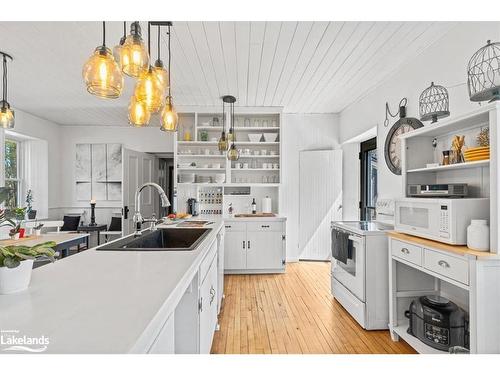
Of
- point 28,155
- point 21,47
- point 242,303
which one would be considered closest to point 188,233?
point 242,303

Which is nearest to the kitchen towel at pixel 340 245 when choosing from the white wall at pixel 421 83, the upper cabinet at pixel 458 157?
the upper cabinet at pixel 458 157

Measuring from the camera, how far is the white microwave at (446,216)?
1.89 metres

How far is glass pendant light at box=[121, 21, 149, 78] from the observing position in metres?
1.51

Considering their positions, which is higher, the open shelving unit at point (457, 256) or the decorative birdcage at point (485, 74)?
the decorative birdcage at point (485, 74)

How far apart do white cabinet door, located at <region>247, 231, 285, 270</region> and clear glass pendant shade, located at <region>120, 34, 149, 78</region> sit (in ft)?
11.1

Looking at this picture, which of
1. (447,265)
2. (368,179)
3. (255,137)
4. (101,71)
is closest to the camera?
(101,71)

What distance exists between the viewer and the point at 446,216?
195 centimetres

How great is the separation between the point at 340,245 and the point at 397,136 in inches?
56.7

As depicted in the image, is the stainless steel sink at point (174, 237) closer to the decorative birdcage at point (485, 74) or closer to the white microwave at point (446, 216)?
the white microwave at point (446, 216)

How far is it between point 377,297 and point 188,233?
5.98 ft

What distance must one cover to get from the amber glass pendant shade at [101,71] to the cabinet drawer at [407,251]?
2.25 m

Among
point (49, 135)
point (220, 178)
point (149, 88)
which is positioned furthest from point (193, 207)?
point (49, 135)

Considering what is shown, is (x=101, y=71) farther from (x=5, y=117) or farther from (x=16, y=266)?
(x=5, y=117)
